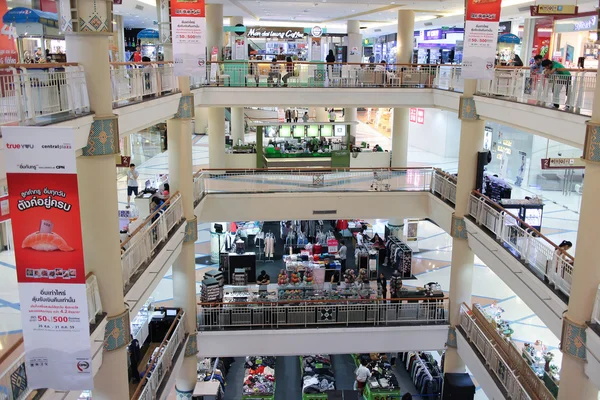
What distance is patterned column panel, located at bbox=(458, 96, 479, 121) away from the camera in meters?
14.0

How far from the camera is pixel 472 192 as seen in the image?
14.6 meters

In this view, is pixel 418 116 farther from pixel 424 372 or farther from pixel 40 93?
pixel 40 93

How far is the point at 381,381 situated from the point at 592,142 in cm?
915

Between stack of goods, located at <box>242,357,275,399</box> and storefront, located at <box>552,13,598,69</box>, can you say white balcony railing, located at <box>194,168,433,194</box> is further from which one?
storefront, located at <box>552,13,598,69</box>

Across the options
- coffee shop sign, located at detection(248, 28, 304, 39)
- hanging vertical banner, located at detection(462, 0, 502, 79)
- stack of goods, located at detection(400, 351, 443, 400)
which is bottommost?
stack of goods, located at detection(400, 351, 443, 400)

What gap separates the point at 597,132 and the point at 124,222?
12.5 m

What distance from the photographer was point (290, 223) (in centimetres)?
2488

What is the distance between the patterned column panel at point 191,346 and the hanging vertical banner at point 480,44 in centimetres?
935

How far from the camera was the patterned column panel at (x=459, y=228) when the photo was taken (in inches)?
584

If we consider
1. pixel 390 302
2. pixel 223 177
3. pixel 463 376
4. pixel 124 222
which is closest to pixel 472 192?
pixel 390 302

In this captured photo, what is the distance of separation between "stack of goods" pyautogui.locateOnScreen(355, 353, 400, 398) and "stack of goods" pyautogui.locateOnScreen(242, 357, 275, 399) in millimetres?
2648

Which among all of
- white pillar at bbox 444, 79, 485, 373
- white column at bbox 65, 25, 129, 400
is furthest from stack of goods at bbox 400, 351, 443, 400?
white column at bbox 65, 25, 129, 400

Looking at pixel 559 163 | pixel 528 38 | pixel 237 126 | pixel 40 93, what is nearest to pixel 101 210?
pixel 40 93

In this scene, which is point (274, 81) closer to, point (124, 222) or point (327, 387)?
point (124, 222)
